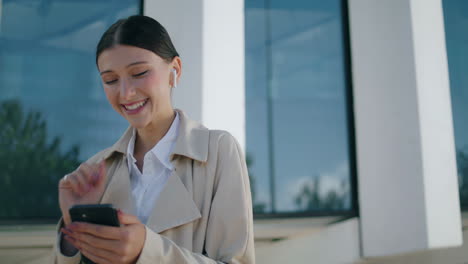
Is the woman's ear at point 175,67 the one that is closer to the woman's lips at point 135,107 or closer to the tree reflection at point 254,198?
the woman's lips at point 135,107

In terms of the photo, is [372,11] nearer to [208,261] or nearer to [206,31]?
[206,31]

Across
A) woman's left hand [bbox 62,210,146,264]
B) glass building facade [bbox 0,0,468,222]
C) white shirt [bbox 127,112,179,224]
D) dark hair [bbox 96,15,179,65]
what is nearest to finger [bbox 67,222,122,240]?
woman's left hand [bbox 62,210,146,264]

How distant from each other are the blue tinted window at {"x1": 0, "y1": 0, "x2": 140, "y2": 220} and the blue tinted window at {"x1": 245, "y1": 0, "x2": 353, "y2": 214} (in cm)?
99

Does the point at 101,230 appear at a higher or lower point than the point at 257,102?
lower

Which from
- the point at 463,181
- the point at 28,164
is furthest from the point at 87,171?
the point at 463,181

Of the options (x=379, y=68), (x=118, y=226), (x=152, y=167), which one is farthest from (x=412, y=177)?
(x=118, y=226)

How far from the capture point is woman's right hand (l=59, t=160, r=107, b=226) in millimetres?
1214

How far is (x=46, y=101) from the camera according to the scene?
8.66 ft

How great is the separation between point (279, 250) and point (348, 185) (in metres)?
0.77

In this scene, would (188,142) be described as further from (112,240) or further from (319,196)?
(319,196)

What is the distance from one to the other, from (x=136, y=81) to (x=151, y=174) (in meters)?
0.28

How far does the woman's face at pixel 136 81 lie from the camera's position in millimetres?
1203

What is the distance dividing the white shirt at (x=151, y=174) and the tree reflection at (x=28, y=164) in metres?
1.47

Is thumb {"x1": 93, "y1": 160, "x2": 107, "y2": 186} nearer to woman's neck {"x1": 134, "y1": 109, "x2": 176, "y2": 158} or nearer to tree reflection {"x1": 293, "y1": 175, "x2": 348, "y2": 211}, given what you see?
woman's neck {"x1": 134, "y1": 109, "x2": 176, "y2": 158}
